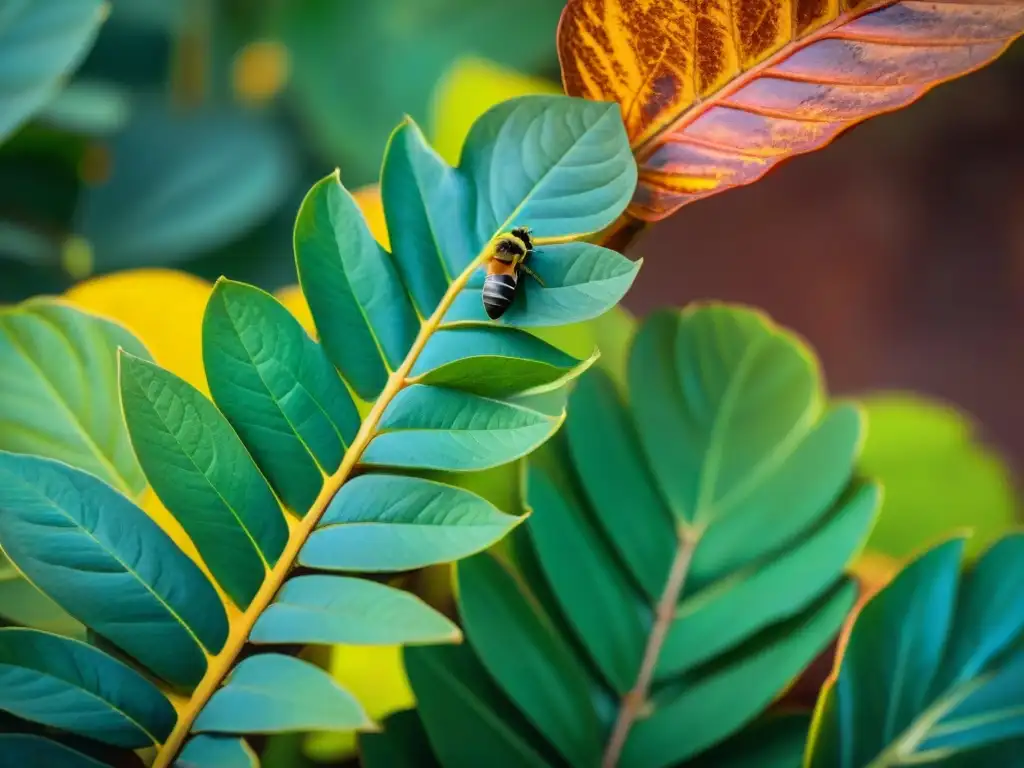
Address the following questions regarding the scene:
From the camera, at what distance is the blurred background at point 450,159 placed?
0.53 metres

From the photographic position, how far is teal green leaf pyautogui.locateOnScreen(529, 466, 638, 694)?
301 mm

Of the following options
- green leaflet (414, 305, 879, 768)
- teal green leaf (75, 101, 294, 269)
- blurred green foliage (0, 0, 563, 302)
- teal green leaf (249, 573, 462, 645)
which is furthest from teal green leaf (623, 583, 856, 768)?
teal green leaf (75, 101, 294, 269)

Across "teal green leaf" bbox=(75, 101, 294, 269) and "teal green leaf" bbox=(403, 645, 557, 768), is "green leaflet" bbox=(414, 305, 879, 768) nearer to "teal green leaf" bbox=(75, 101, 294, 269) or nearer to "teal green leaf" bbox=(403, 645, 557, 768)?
"teal green leaf" bbox=(403, 645, 557, 768)

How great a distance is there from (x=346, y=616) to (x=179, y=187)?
1.67ft

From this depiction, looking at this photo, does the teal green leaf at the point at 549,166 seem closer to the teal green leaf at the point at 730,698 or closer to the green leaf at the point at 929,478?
the teal green leaf at the point at 730,698

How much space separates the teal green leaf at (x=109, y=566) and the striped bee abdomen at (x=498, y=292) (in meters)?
0.12

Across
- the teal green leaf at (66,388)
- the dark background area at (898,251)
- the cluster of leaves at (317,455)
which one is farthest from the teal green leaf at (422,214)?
the dark background area at (898,251)

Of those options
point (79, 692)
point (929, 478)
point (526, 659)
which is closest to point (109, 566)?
point (79, 692)

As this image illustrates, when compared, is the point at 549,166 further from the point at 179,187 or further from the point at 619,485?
the point at 179,187

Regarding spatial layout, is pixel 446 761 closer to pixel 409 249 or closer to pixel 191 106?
pixel 409 249

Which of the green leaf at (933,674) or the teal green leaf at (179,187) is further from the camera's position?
the teal green leaf at (179,187)

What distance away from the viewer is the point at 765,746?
0.99ft

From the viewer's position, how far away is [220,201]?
638 mm

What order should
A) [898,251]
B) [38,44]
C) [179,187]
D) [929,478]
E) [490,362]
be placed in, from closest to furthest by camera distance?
[490,362] < [38,44] < [929,478] < [179,187] < [898,251]
